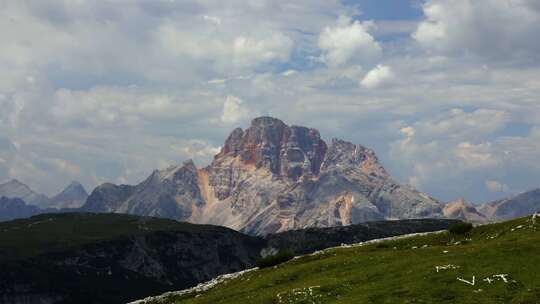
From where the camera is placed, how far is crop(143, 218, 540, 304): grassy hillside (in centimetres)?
4334

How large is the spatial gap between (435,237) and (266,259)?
23782 mm

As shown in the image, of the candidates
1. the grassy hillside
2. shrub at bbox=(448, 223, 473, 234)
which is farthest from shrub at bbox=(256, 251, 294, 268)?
shrub at bbox=(448, 223, 473, 234)

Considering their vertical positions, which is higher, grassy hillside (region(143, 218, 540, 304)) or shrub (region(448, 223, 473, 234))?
shrub (region(448, 223, 473, 234))

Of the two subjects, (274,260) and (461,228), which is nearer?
(461,228)

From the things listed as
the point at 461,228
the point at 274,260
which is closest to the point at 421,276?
the point at 461,228

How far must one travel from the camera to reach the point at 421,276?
160 feet

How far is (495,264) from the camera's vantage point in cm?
4831

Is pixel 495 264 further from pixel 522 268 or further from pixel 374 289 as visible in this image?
pixel 374 289

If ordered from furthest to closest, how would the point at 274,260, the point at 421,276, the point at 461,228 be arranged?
1. the point at 274,260
2. the point at 461,228
3. the point at 421,276

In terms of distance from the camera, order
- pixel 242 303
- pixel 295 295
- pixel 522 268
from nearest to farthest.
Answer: pixel 522 268 < pixel 295 295 < pixel 242 303

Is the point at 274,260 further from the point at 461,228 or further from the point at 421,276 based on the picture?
the point at 421,276

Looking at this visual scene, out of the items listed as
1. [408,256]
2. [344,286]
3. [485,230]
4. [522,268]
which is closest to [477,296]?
[522,268]

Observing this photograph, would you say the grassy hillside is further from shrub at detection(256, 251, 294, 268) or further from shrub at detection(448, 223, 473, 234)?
shrub at detection(256, 251, 294, 268)

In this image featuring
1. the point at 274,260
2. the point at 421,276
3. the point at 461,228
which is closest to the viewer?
the point at 421,276
